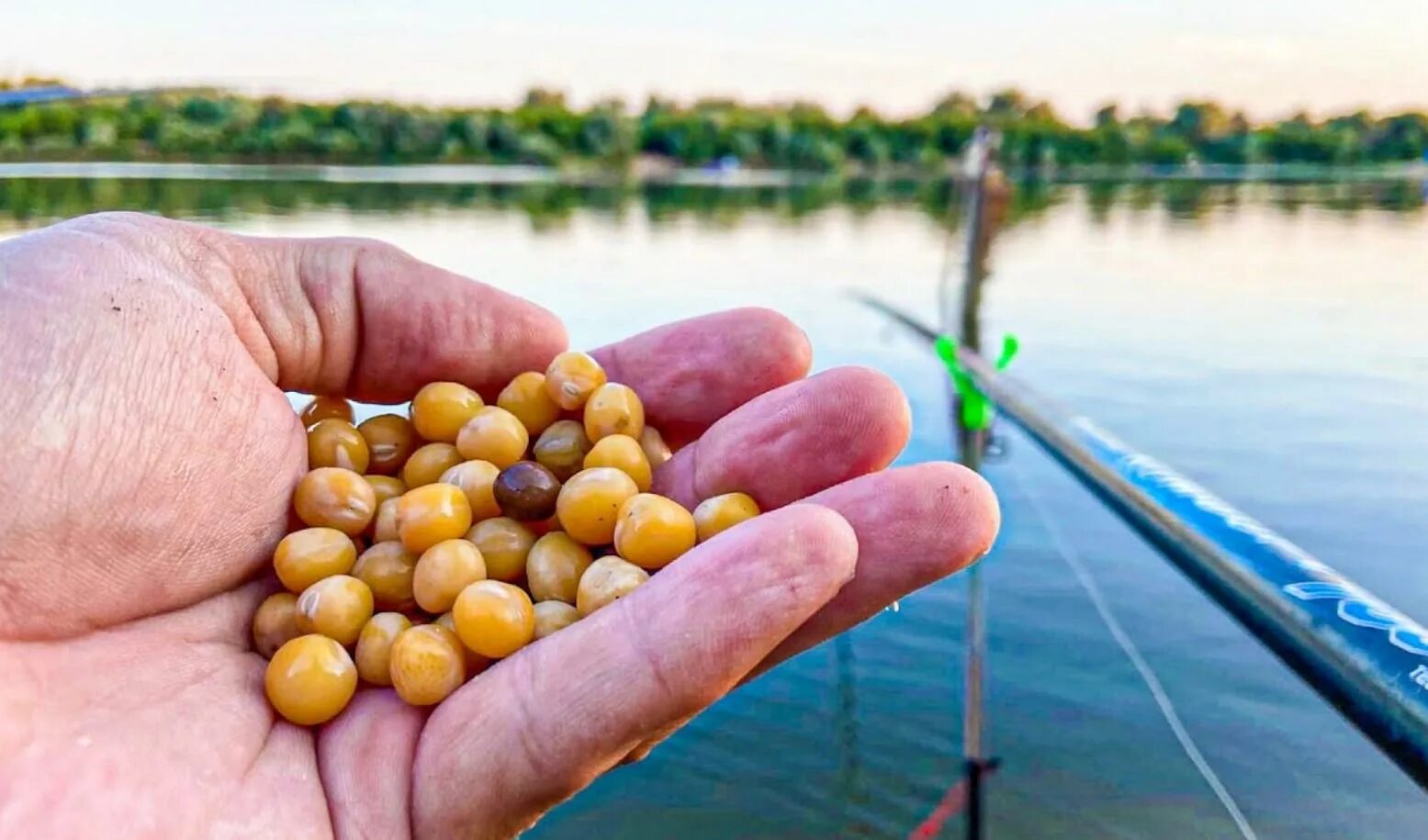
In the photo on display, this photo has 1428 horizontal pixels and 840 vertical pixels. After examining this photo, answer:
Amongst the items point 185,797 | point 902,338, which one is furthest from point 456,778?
point 902,338

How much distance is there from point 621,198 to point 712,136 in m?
41.5

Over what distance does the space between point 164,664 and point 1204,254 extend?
3058 centimetres

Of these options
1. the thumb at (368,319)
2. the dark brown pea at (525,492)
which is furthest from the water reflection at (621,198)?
the dark brown pea at (525,492)

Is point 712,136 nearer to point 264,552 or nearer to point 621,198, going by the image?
point 621,198

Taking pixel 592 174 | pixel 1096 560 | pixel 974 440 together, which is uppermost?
pixel 592 174

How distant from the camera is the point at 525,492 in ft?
8.24

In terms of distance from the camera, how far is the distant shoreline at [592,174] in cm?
6731

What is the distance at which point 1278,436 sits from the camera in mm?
11070

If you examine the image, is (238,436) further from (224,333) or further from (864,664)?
(864,664)

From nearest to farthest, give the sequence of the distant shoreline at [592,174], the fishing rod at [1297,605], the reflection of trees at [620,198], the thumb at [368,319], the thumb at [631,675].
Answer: the fishing rod at [1297,605] < the thumb at [631,675] < the thumb at [368,319] < the reflection of trees at [620,198] < the distant shoreline at [592,174]

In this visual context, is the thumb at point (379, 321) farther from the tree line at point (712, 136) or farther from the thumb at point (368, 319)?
the tree line at point (712, 136)

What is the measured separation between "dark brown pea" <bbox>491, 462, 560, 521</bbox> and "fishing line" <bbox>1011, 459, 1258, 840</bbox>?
4095 millimetres

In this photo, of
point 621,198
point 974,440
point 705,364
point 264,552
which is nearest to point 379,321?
point 264,552

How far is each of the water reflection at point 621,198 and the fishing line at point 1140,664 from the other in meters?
24.9
